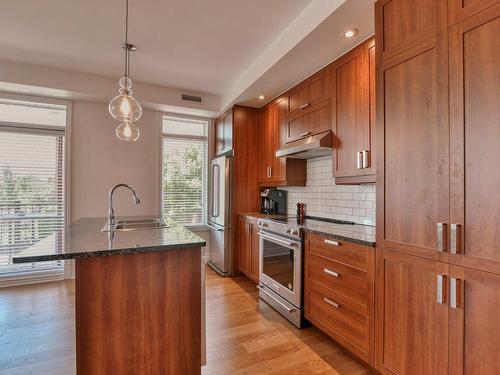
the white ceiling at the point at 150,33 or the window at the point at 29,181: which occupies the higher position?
the white ceiling at the point at 150,33

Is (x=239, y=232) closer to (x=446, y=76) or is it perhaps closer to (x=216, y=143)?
(x=216, y=143)

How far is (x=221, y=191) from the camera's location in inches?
158

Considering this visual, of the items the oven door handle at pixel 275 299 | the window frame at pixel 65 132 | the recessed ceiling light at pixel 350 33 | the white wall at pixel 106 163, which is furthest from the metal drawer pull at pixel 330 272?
the window frame at pixel 65 132

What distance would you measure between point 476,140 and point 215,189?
3399mm

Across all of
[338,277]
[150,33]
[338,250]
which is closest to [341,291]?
[338,277]

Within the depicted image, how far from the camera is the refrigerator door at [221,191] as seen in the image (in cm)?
390

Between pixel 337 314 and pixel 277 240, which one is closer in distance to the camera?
pixel 337 314

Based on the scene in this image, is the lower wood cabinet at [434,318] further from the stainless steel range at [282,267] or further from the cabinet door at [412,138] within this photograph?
the stainless steel range at [282,267]

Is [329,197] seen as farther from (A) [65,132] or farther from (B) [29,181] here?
(B) [29,181]

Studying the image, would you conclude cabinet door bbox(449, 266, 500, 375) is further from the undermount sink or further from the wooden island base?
the undermount sink

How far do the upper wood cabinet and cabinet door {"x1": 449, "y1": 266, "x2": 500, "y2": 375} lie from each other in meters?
1.73

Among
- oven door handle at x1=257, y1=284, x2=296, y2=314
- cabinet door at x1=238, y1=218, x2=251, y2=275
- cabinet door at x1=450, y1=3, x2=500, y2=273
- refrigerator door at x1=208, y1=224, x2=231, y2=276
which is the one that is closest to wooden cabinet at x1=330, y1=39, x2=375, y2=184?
cabinet door at x1=450, y1=3, x2=500, y2=273

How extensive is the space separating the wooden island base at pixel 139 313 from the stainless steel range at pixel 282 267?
1142 mm

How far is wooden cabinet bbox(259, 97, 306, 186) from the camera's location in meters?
3.40
